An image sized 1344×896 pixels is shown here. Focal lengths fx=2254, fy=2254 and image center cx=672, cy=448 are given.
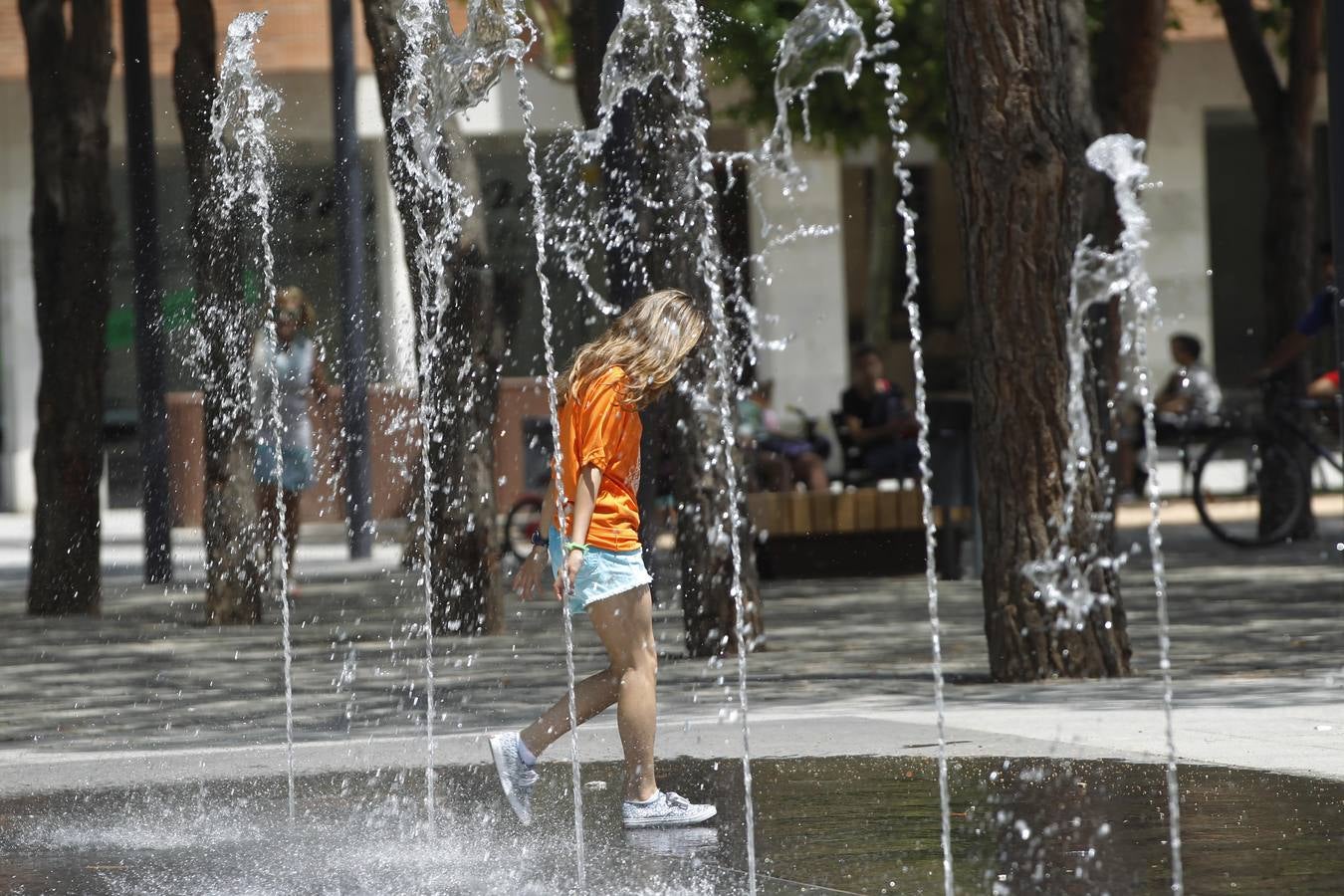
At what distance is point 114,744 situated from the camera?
8578 millimetres

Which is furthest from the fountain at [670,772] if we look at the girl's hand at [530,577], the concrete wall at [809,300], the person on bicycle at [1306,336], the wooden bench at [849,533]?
the concrete wall at [809,300]

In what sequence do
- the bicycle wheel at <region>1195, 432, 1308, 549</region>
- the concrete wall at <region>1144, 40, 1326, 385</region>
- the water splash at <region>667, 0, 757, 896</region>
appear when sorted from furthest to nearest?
the concrete wall at <region>1144, 40, 1326, 385</region>, the bicycle wheel at <region>1195, 432, 1308, 549</region>, the water splash at <region>667, 0, 757, 896</region>

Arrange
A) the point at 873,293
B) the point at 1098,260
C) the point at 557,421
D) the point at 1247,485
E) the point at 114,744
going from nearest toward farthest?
the point at 557,421, the point at 114,744, the point at 1098,260, the point at 1247,485, the point at 873,293

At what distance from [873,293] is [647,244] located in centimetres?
1561

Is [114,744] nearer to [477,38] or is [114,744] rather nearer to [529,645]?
[529,645]

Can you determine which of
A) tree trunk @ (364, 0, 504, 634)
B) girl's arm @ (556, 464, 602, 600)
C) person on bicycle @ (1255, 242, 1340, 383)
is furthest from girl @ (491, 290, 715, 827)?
person on bicycle @ (1255, 242, 1340, 383)

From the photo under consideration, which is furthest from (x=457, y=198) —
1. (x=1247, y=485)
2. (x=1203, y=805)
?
(x=1247, y=485)

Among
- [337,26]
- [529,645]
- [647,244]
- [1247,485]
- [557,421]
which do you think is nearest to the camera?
[557,421]

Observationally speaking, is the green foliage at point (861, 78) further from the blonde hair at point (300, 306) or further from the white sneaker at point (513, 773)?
the white sneaker at point (513, 773)

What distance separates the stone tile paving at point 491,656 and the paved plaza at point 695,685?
2 centimetres

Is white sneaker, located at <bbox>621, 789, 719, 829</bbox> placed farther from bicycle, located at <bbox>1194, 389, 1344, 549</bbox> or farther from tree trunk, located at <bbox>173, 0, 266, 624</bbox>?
bicycle, located at <bbox>1194, 389, 1344, 549</bbox>

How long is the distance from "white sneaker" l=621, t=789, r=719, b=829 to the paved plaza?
1.33 meters

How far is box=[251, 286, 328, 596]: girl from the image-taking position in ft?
43.1

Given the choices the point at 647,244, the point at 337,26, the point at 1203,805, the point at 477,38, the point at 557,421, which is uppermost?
the point at 337,26
